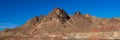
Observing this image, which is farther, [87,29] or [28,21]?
[28,21]

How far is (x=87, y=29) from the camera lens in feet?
443

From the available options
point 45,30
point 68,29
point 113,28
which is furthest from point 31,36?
point 113,28

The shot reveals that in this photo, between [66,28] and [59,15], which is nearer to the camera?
[66,28]

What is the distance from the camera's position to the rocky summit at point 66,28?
122 m

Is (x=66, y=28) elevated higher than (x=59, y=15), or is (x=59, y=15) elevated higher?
(x=59, y=15)

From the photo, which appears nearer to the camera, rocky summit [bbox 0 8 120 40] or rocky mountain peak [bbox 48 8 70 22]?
rocky summit [bbox 0 8 120 40]

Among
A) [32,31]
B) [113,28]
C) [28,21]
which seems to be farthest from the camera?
[28,21]

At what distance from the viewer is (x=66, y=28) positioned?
470 ft

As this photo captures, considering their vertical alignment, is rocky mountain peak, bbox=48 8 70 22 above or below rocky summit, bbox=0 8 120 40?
above

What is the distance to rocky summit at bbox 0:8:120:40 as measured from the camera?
122 meters

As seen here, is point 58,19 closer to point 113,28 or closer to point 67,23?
point 67,23

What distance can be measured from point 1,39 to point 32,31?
17.6 m

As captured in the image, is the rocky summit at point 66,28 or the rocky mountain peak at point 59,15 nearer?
the rocky summit at point 66,28

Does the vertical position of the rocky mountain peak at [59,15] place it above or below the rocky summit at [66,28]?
above
